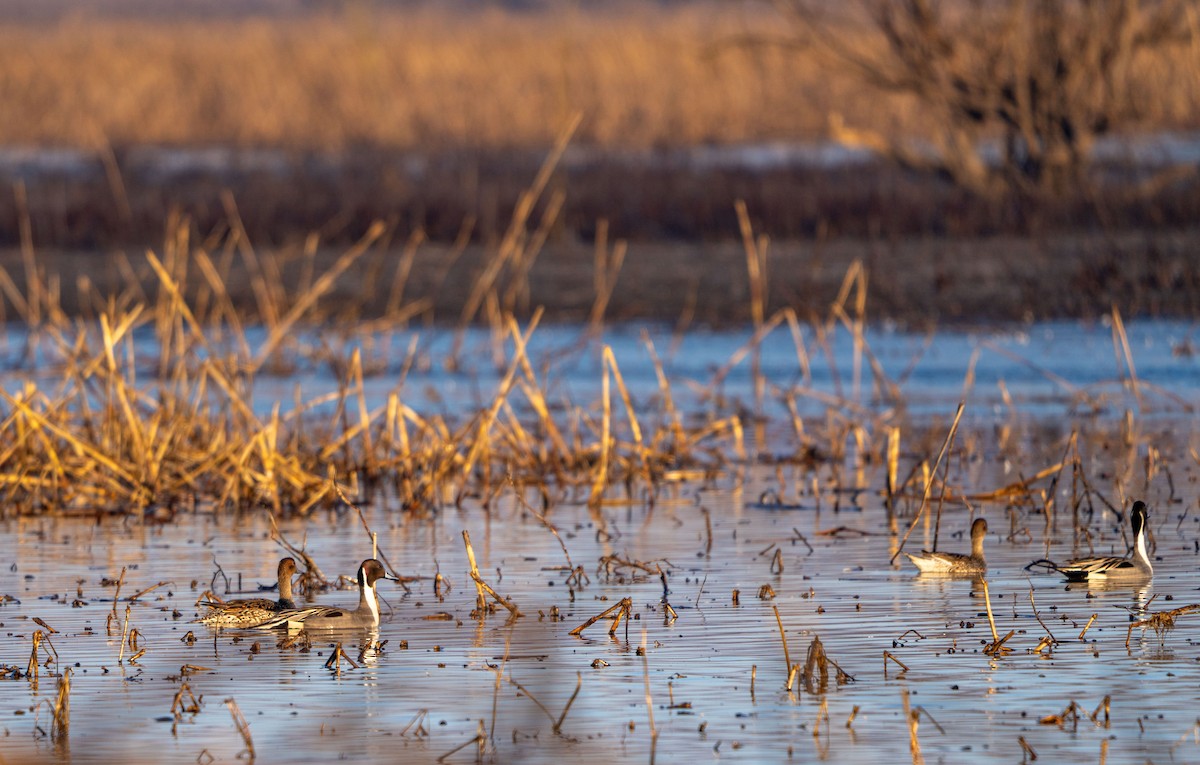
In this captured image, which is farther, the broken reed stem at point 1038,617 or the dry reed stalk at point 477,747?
the broken reed stem at point 1038,617

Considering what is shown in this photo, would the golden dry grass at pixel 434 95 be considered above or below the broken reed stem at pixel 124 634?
above

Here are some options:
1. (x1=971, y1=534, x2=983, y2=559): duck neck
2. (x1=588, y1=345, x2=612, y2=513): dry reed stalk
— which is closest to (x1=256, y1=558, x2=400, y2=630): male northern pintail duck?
(x1=971, y1=534, x2=983, y2=559): duck neck

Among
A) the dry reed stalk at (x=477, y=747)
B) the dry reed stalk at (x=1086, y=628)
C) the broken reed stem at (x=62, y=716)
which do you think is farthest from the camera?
the dry reed stalk at (x=1086, y=628)

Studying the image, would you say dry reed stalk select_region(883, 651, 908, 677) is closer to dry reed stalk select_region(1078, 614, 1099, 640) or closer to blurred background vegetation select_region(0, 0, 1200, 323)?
dry reed stalk select_region(1078, 614, 1099, 640)

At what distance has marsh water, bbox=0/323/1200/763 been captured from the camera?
5.45 m

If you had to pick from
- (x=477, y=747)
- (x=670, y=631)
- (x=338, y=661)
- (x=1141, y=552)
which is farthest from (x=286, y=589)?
(x=1141, y=552)

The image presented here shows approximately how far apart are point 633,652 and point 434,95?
25079 mm

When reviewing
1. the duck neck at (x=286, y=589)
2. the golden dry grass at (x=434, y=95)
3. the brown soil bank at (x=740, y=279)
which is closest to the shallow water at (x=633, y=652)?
the duck neck at (x=286, y=589)

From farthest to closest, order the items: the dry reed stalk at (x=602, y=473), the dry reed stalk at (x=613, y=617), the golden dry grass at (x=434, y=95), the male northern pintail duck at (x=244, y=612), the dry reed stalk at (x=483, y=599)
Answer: the golden dry grass at (x=434, y=95)
the dry reed stalk at (x=602, y=473)
the dry reed stalk at (x=483, y=599)
the male northern pintail duck at (x=244, y=612)
the dry reed stalk at (x=613, y=617)

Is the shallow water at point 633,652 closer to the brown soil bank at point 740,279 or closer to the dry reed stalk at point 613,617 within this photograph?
the dry reed stalk at point 613,617

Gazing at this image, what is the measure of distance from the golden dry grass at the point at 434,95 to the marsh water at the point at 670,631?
1645cm

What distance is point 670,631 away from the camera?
6742mm

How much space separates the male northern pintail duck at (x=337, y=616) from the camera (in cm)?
682

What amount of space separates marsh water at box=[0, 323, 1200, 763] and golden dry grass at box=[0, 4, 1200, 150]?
1645 cm
